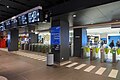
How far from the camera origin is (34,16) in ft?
22.0

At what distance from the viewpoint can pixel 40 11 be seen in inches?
255

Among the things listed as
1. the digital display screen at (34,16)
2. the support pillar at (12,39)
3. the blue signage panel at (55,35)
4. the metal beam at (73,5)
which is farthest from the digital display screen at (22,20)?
the support pillar at (12,39)

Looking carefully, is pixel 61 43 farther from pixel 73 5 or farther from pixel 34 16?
pixel 73 5

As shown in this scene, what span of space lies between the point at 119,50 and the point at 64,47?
→ 4267 millimetres

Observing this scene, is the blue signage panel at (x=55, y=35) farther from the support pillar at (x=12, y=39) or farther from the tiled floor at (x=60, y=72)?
the support pillar at (x=12, y=39)

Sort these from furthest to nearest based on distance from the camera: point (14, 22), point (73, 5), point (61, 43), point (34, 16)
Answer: point (14, 22) < point (61, 43) < point (34, 16) < point (73, 5)

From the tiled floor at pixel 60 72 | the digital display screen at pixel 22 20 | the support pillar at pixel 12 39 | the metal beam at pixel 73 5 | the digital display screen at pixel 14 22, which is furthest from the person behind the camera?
the support pillar at pixel 12 39

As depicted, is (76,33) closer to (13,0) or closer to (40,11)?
(40,11)

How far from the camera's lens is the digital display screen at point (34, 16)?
646cm

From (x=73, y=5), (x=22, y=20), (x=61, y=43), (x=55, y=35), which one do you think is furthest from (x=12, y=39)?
(x=73, y=5)

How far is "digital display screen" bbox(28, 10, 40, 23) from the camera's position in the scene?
6.46m

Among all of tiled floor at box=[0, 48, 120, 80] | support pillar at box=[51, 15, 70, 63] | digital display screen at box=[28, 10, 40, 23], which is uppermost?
digital display screen at box=[28, 10, 40, 23]

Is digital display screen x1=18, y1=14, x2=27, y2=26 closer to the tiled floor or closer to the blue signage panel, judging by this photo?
the blue signage panel

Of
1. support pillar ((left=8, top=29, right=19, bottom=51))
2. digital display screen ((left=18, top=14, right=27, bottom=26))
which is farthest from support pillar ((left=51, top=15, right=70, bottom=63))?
support pillar ((left=8, top=29, right=19, bottom=51))
